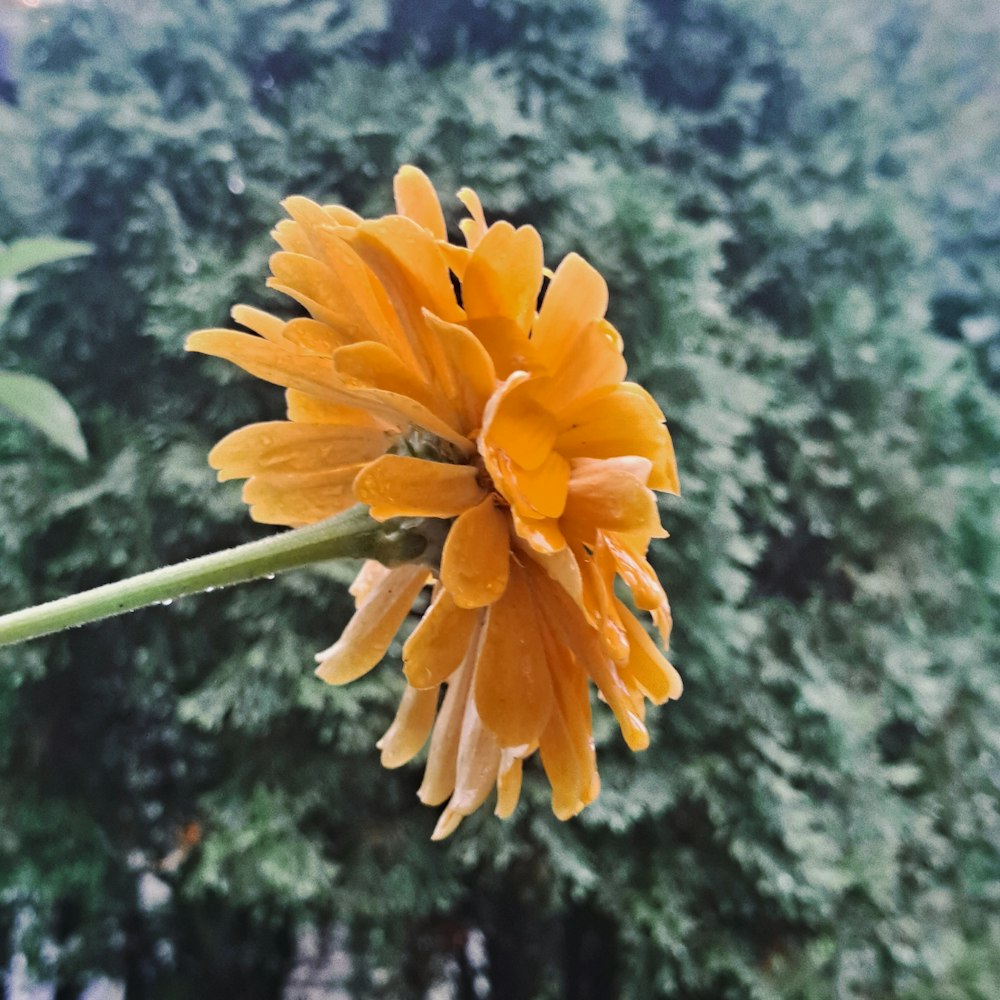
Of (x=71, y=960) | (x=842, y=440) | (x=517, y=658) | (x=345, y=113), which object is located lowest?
(x=71, y=960)

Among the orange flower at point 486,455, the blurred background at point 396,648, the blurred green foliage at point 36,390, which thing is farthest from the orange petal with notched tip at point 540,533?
the blurred background at point 396,648

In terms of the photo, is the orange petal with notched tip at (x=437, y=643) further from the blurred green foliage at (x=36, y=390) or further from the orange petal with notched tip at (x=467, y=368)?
the blurred green foliage at (x=36, y=390)

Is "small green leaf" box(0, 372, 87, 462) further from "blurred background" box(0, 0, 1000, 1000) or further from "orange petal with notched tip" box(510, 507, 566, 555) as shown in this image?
"orange petal with notched tip" box(510, 507, 566, 555)

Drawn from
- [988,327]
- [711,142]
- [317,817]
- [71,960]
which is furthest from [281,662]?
[988,327]

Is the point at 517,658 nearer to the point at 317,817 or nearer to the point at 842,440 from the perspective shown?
the point at 317,817

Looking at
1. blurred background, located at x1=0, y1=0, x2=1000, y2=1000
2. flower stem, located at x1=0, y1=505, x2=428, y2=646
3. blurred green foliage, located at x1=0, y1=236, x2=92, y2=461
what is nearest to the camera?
flower stem, located at x1=0, y1=505, x2=428, y2=646

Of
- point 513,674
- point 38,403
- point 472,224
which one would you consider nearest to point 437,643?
point 513,674

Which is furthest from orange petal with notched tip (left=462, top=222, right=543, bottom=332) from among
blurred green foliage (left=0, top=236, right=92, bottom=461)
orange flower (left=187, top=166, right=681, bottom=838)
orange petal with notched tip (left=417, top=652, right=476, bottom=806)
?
blurred green foliage (left=0, top=236, right=92, bottom=461)
